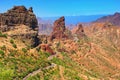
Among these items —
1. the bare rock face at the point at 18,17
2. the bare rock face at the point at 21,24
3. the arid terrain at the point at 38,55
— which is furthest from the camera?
the bare rock face at the point at 18,17

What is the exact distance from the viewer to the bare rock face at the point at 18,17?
4756 inches

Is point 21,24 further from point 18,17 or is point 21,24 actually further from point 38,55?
point 38,55

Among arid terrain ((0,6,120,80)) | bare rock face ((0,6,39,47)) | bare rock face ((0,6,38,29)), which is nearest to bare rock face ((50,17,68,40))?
arid terrain ((0,6,120,80))

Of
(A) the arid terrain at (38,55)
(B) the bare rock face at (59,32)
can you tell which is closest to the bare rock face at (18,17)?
(A) the arid terrain at (38,55)

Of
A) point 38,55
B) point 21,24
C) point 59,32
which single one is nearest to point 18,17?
point 21,24

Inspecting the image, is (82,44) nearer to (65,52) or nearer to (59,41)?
(59,41)

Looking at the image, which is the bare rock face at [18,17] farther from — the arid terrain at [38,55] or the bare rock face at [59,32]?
the bare rock face at [59,32]

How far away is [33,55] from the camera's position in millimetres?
81938

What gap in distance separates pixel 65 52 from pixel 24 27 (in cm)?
4953

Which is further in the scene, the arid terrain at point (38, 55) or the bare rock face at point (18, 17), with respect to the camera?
the bare rock face at point (18, 17)

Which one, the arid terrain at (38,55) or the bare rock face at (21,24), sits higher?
the bare rock face at (21,24)

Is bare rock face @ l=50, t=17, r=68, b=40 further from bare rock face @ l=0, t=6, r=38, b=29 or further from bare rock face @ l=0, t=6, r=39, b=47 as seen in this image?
bare rock face @ l=0, t=6, r=38, b=29

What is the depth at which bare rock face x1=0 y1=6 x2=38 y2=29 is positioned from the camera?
121 m

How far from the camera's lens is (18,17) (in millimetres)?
122688
